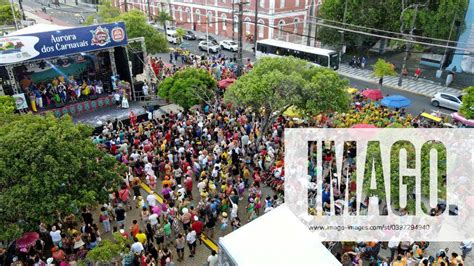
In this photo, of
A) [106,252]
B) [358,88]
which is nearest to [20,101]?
[106,252]

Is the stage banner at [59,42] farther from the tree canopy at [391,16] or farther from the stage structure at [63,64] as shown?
the tree canopy at [391,16]

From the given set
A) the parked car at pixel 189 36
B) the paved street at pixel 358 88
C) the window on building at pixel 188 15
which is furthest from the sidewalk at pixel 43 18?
the parked car at pixel 189 36

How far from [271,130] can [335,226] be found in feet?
25.6

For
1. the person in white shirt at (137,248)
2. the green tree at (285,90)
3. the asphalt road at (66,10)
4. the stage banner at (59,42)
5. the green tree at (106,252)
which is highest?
the stage banner at (59,42)

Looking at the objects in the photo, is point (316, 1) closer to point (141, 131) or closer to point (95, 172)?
point (141, 131)

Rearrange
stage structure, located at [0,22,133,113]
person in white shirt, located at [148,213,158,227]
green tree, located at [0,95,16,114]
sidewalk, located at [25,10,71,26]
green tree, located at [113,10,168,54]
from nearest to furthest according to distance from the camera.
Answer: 1. person in white shirt, located at [148,213,158,227]
2. green tree, located at [0,95,16,114]
3. stage structure, located at [0,22,133,113]
4. green tree, located at [113,10,168,54]
5. sidewalk, located at [25,10,71,26]

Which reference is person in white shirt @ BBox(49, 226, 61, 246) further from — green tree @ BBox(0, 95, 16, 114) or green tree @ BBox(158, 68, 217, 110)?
green tree @ BBox(158, 68, 217, 110)

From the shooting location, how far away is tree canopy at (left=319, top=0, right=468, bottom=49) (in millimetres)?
29609

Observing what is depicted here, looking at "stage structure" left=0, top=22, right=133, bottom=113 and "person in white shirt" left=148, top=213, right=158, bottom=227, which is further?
"stage structure" left=0, top=22, right=133, bottom=113

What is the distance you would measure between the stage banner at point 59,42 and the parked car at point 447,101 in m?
19.5

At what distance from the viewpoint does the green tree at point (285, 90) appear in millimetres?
16609

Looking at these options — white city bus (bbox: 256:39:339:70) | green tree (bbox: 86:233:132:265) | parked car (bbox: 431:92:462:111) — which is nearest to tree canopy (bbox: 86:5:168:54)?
white city bus (bbox: 256:39:339:70)

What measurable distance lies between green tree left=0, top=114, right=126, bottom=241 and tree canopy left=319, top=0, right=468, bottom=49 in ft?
83.6

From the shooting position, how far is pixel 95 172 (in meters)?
12.0
